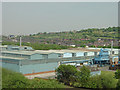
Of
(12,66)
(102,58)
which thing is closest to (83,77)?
(12,66)

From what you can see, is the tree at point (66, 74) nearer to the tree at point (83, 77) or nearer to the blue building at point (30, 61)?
the tree at point (83, 77)

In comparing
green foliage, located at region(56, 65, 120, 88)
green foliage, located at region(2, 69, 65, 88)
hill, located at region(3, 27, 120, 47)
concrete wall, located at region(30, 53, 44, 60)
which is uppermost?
hill, located at region(3, 27, 120, 47)

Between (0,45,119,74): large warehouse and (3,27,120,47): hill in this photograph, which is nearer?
(0,45,119,74): large warehouse

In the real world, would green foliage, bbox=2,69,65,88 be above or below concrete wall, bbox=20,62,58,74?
above

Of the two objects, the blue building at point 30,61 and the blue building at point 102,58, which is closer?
the blue building at point 30,61

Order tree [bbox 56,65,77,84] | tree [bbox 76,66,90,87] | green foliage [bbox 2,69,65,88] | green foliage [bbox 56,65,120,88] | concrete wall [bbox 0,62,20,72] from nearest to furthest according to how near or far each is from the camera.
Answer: green foliage [bbox 2,69,65,88] < green foliage [bbox 56,65,120,88] < tree [bbox 76,66,90,87] < tree [bbox 56,65,77,84] < concrete wall [bbox 0,62,20,72]

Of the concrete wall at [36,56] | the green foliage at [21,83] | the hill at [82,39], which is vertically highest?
the hill at [82,39]

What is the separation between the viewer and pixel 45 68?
1141cm

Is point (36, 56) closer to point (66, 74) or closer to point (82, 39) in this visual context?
point (66, 74)

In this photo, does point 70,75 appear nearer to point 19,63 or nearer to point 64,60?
point 19,63

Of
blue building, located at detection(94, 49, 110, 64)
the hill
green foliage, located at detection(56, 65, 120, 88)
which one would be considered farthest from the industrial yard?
the hill

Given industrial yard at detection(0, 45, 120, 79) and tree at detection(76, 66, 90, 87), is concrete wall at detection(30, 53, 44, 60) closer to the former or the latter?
industrial yard at detection(0, 45, 120, 79)

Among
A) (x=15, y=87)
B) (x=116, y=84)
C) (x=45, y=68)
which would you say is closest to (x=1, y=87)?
(x=15, y=87)

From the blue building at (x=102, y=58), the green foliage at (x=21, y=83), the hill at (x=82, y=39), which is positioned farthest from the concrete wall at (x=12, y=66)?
the hill at (x=82, y=39)
